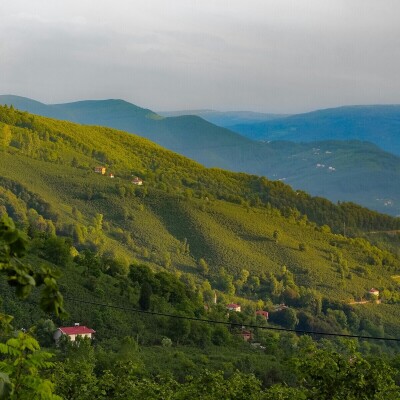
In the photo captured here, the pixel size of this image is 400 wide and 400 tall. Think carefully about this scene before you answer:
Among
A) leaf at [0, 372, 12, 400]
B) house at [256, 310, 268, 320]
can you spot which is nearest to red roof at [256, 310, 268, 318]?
house at [256, 310, 268, 320]

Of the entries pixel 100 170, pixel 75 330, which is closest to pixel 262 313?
pixel 75 330

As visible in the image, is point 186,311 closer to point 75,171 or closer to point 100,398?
point 100,398

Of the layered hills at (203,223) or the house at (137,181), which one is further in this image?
the house at (137,181)

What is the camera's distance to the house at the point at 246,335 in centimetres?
4738

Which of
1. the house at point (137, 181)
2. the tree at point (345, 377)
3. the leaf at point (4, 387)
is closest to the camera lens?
the leaf at point (4, 387)

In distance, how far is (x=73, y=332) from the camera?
33.2 metres

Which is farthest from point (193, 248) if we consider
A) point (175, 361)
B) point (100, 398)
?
point (100, 398)

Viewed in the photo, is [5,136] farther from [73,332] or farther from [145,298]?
[73,332]

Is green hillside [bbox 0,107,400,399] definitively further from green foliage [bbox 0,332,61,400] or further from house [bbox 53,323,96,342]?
green foliage [bbox 0,332,61,400]

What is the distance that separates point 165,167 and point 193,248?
36937 millimetres

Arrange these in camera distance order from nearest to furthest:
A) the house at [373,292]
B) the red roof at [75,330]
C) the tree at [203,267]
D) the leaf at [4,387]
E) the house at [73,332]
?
the leaf at [4,387] < the house at [73,332] < the red roof at [75,330] < the tree at [203,267] < the house at [373,292]

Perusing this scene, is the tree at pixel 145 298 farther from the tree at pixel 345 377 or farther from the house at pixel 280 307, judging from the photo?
the house at pixel 280 307

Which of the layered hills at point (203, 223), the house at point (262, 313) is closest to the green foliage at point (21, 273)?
the house at point (262, 313)

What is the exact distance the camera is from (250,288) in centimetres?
8150
